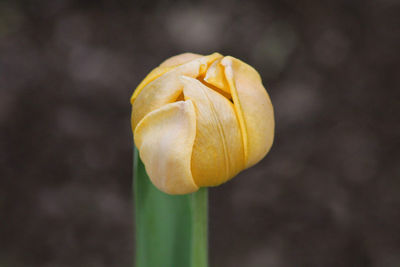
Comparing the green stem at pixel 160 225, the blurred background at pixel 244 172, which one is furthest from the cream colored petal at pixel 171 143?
the blurred background at pixel 244 172

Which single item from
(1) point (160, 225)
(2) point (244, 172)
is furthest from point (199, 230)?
(2) point (244, 172)

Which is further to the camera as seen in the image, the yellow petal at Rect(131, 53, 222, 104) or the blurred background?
the blurred background

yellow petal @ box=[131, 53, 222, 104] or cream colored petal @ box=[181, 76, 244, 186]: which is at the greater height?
yellow petal @ box=[131, 53, 222, 104]

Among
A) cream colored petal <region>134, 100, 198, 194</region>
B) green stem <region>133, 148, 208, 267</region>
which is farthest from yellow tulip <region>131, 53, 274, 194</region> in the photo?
green stem <region>133, 148, 208, 267</region>

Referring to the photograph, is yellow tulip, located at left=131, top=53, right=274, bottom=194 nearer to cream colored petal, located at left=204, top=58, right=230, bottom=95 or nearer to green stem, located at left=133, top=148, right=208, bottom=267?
cream colored petal, located at left=204, top=58, right=230, bottom=95

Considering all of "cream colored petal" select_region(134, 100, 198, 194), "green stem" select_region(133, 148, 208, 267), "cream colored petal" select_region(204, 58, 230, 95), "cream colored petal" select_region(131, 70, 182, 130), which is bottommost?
"green stem" select_region(133, 148, 208, 267)

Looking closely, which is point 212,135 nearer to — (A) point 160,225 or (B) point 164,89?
(B) point 164,89
